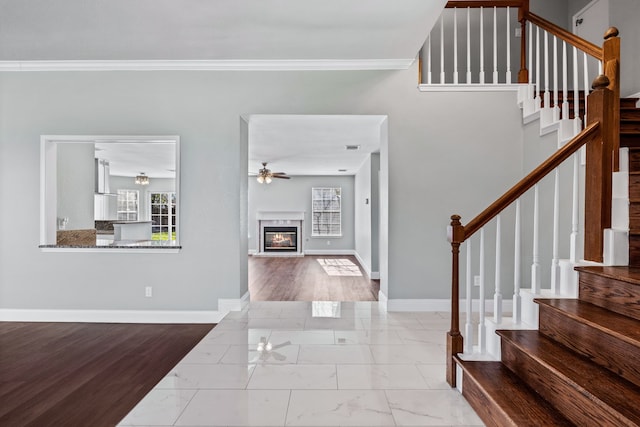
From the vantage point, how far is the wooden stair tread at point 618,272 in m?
1.69

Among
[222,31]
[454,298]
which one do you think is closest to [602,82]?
[454,298]

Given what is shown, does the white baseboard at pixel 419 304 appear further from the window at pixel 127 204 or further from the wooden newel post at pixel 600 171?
the window at pixel 127 204

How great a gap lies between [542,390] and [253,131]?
447cm

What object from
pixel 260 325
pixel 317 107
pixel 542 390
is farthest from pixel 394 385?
pixel 317 107

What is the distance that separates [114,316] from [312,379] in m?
2.70

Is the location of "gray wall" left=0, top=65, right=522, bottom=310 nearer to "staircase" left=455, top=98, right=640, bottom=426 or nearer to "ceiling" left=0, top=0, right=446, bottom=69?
"ceiling" left=0, top=0, right=446, bottom=69

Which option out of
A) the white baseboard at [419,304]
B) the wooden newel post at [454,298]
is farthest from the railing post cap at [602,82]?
the white baseboard at [419,304]

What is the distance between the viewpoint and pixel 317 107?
12.5ft

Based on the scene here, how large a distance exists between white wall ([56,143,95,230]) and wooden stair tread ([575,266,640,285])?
5834mm

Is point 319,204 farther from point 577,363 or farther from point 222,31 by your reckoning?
point 577,363

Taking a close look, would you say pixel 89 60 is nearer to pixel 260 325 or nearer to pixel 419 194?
pixel 260 325

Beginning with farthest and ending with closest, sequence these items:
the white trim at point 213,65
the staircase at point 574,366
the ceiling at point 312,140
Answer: the ceiling at point 312,140
the white trim at point 213,65
the staircase at point 574,366

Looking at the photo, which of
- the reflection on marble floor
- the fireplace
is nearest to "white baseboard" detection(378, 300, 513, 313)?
the reflection on marble floor

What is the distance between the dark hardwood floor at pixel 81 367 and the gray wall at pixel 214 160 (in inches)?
14.7
